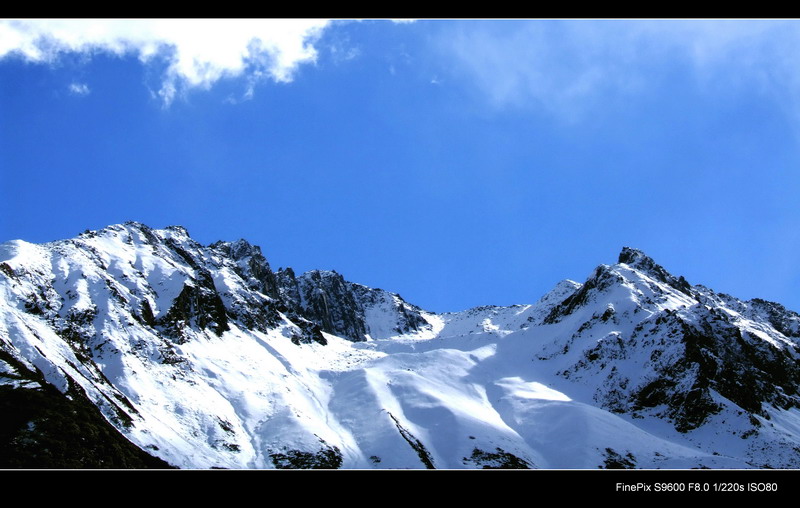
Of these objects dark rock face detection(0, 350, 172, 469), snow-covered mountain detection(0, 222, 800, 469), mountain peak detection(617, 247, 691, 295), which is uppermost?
mountain peak detection(617, 247, 691, 295)

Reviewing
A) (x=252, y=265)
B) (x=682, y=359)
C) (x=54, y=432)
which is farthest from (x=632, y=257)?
(x=54, y=432)

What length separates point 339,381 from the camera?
349 feet

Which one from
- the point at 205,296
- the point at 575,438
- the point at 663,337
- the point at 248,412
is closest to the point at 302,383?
the point at 248,412

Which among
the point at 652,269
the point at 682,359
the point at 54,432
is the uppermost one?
the point at 652,269

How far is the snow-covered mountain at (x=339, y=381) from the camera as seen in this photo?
211ft

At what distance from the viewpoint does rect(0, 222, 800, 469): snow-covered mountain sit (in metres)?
64.4

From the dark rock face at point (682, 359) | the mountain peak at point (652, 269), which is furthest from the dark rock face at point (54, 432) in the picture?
the mountain peak at point (652, 269)

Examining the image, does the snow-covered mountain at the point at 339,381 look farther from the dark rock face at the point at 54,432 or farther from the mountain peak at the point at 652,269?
the mountain peak at the point at 652,269

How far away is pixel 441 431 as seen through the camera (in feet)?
272

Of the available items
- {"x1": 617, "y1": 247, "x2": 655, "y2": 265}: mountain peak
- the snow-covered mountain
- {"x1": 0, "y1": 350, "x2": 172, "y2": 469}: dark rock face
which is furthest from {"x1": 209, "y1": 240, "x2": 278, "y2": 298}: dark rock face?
{"x1": 617, "y1": 247, "x2": 655, "y2": 265}: mountain peak

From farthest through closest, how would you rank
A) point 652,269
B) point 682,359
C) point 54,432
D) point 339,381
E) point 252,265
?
1. point 252,265
2. point 652,269
3. point 339,381
4. point 682,359
5. point 54,432

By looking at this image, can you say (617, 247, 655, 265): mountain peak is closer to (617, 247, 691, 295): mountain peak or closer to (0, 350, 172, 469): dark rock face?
(617, 247, 691, 295): mountain peak

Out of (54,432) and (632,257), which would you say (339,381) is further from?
(632,257)
